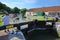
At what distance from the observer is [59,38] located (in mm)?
15281

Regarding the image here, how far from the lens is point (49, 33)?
1842cm

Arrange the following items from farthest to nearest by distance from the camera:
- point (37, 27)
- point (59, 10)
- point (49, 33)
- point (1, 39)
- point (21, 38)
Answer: point (59, 10)
point (37, 27)
point (49, 33)
point (1, 39)
point (21, 38)

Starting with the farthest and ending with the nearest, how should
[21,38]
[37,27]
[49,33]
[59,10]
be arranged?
[59,10] → [37,27] → [49,33] → [21,38]

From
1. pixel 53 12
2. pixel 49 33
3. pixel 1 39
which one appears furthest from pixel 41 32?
pixel 53 12

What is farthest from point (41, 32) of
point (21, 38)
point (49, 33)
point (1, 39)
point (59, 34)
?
point (21, 38)

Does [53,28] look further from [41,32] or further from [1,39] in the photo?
[1,39]

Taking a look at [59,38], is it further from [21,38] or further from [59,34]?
[21,38]

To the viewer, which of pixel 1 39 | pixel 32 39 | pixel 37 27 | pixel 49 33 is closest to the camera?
pixel 1 39

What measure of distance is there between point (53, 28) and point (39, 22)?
6.23 feet

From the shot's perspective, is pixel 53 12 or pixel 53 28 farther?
pixel 53 12

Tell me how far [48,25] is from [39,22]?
3.78 ft

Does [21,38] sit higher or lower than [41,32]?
higher

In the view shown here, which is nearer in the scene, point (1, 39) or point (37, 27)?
point (1, 39)

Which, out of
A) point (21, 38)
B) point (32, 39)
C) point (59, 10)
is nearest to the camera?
point (21, 38)
